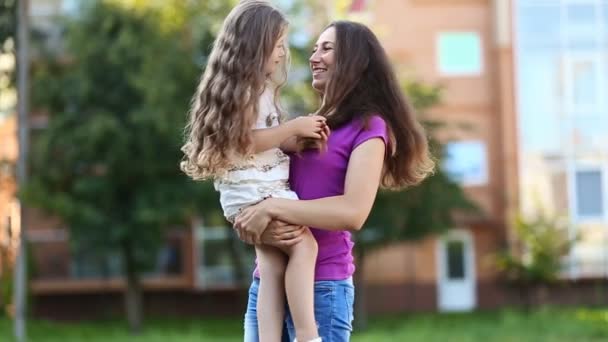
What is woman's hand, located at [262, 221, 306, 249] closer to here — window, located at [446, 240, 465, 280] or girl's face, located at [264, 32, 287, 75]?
girl's face, located at [264, 32, 287, 75]

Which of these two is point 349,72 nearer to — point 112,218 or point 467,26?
point 112,218

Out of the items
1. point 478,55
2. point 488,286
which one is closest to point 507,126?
point 478,55

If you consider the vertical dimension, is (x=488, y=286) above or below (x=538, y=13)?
below

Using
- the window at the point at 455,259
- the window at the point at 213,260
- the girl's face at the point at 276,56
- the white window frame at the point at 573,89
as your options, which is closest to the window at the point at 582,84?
the white window frame at the point at 573,89

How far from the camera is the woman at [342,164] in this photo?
382cm

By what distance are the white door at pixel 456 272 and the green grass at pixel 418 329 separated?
2.32m

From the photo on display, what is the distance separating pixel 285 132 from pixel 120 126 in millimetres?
23166

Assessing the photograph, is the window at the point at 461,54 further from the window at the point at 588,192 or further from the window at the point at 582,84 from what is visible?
the window at the point at 588,192

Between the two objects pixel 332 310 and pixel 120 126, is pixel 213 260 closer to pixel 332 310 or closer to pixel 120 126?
pixel 120 126

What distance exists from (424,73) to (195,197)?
9467mm

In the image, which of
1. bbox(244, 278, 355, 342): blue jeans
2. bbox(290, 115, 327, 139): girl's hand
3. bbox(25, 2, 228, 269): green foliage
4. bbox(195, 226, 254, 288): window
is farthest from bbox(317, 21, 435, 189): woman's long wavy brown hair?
bbox(195, 226, 254, 288): window

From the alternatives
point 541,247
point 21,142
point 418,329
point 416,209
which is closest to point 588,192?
point 541,247

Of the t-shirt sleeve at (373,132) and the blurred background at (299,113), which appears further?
the blurred background at (299,113)

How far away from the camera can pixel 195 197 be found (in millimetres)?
26844
